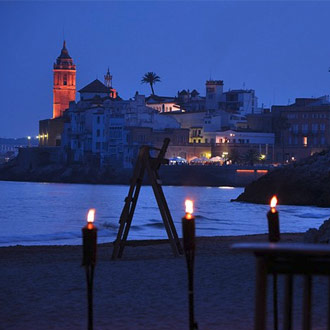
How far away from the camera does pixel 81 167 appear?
378 feet

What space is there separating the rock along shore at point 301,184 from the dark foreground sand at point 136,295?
39.4 m

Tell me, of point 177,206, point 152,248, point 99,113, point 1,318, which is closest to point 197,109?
point 99,113

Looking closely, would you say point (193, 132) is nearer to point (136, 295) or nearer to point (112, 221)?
point (112, 221)

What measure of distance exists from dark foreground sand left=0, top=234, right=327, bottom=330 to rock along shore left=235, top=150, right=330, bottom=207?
39354mm

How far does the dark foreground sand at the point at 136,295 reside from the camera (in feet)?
30.2

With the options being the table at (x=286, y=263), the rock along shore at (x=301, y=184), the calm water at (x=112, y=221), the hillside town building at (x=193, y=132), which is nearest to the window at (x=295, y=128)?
the hillside town building at (x=193, y=132)

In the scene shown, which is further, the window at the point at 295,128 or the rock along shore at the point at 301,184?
the window at the point at 295,128

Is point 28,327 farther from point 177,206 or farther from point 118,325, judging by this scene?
point 177,206

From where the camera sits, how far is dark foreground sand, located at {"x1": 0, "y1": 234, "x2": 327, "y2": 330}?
9203mm

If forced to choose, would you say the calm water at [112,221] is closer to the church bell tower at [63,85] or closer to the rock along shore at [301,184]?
the rock along shore at [301,184]

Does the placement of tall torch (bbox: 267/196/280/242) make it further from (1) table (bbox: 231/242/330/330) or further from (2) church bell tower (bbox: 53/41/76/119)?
(2) church bell tower (bbox: 53/41/76/119)

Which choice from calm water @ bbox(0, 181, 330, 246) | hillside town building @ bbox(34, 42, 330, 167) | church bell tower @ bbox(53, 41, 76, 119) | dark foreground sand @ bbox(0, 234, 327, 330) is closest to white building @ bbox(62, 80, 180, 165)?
hillside town building @ bbox(34, 42, 330, 167)

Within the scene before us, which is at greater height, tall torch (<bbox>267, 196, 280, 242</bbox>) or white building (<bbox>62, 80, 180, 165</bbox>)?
white building (<bbox>62, 80, 180, 165</bbox>)

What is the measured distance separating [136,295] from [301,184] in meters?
46.8
